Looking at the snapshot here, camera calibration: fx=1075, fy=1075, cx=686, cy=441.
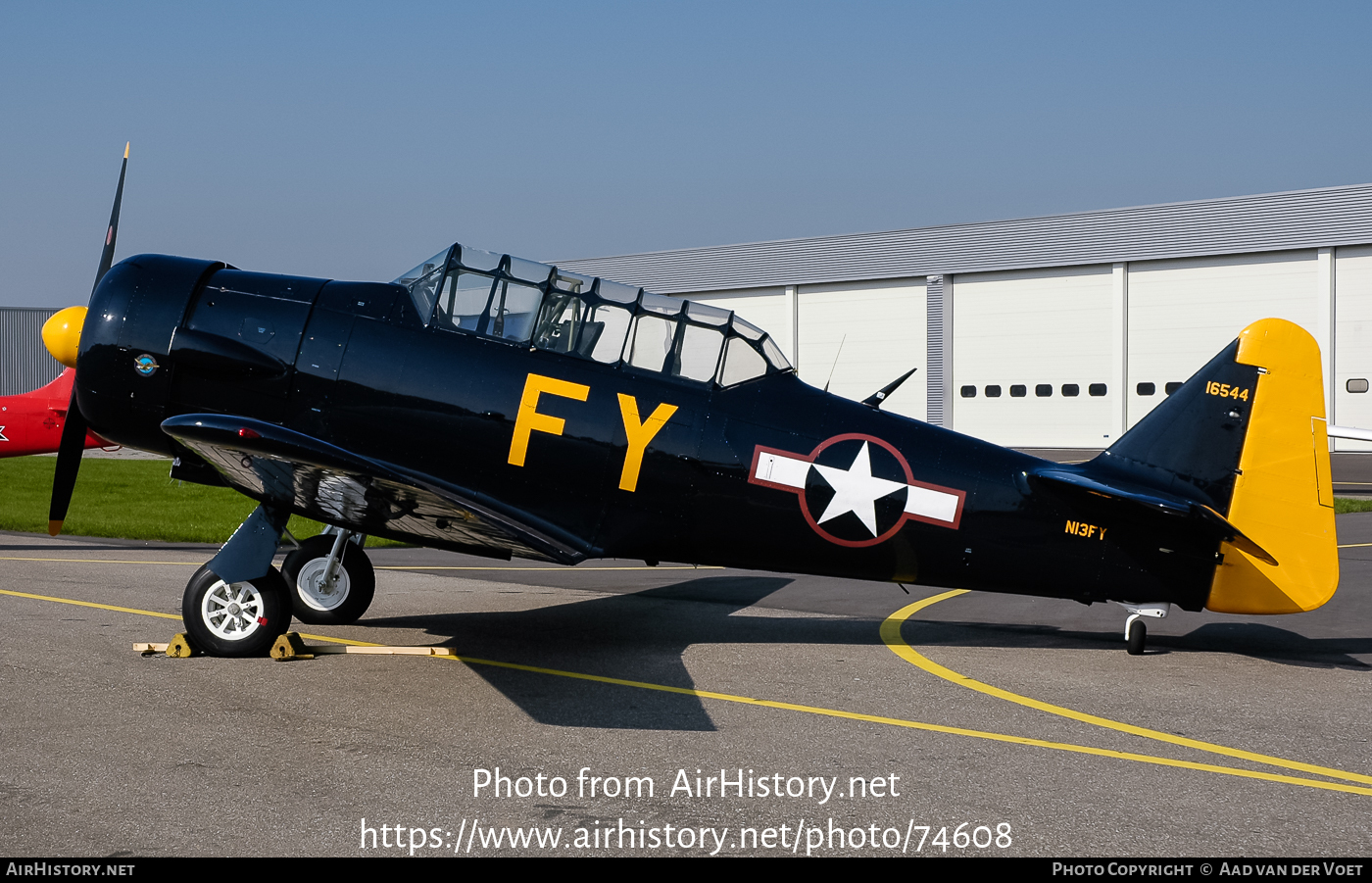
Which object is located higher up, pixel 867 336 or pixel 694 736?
pixel 867 336

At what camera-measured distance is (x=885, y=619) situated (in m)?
9.62

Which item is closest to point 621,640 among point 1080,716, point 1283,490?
point 1080,716

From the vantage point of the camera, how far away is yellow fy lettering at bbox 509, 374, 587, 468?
754cm

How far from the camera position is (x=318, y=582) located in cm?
888

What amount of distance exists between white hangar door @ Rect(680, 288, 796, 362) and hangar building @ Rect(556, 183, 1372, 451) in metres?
0.08

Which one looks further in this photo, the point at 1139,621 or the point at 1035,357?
the point at 1035,357

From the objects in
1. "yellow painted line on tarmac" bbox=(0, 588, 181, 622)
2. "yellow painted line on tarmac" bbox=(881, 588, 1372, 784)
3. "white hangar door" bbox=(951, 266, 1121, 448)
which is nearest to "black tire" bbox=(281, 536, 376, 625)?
"yellow painted line on tarmac" bbox=(0, 588, 181, 622)

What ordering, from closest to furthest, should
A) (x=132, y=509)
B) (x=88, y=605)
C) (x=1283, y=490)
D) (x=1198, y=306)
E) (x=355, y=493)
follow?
(x=355, y=493) → (x=1283, y=490) → (x=88, y=605) → (x=132, y=509) → (x=1198, y=306)

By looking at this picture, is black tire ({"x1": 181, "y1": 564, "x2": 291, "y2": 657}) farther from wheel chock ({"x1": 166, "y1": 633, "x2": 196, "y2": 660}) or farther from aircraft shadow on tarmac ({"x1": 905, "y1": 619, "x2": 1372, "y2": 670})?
aircraft shadow on tarmac ({"x1": 905, "y1": 619, "x2": 1372, "y2": 670})

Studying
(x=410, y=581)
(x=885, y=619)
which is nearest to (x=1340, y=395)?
(x=885, y=619)

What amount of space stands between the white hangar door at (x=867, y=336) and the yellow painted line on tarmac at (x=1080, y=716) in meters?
28.6

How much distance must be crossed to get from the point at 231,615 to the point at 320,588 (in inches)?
60.1

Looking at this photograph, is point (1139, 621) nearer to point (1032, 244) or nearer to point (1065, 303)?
point (1065, 303)
